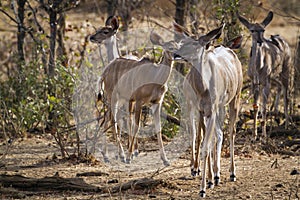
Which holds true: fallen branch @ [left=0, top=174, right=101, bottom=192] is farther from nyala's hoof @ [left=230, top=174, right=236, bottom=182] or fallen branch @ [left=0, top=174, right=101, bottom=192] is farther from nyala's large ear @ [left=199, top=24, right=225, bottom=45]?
nyala's large ear @ [left=199, top=24, right=225, bottom=45]

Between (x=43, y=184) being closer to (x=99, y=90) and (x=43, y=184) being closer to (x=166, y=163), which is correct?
(x=166, y=163)

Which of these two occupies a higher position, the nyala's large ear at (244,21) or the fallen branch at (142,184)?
the nyala's large ear at (244,21)

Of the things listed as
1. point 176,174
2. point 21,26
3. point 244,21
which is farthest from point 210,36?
point 21,26

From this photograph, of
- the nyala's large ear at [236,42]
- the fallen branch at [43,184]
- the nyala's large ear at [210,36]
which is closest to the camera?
the nyala's large ear at [210,36]

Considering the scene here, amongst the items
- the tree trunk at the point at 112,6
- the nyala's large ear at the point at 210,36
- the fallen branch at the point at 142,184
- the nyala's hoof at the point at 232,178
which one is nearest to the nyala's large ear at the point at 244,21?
the tree trunk at the point at 112,6

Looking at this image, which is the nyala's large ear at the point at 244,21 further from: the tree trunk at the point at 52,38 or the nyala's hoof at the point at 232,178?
the nyala's hoof at the point at 232,178

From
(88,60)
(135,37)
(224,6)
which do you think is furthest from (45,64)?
(224,6)

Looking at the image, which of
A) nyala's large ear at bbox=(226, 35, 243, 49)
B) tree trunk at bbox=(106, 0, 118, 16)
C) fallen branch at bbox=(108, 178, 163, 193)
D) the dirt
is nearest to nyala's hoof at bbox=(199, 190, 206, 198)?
the dirt

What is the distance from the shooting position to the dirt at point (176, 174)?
22.3 ft

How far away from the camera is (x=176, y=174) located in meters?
7.73

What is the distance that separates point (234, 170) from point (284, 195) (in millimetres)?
844

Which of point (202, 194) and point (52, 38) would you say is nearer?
point (202, 194)

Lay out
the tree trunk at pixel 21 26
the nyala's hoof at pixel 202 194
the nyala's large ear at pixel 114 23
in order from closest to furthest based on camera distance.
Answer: the nyala's hoof at pixel 202 194, the nyala's large ear at pixel 114 23, the tree trunk at pixel 21 26

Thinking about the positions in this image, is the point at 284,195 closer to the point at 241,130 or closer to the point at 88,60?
the point at 241,130
